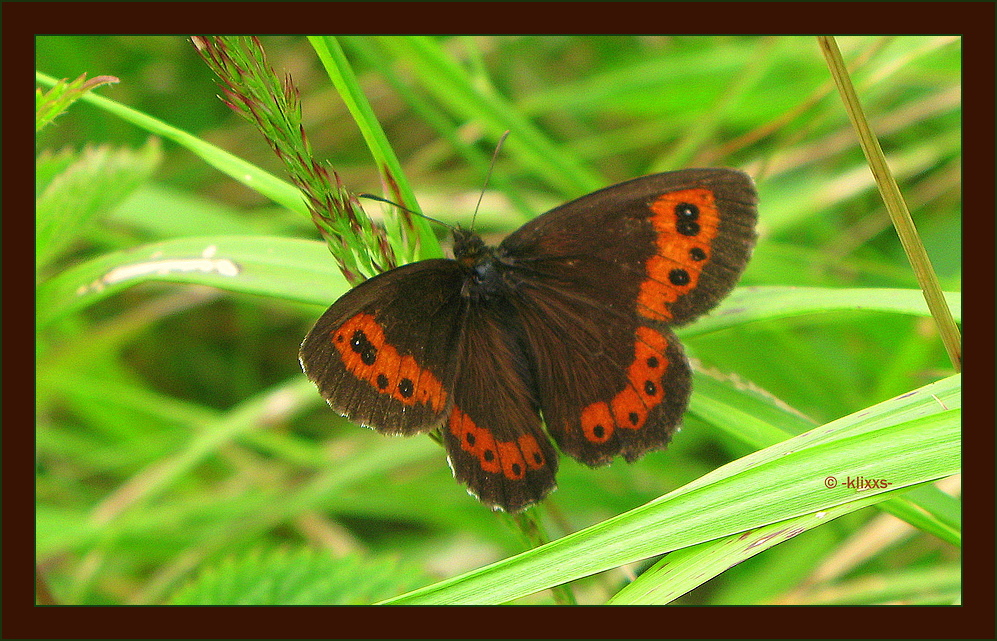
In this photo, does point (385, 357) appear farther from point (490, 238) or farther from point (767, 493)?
point (490, 238)

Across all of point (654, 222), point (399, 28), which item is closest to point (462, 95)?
point (399, 28)

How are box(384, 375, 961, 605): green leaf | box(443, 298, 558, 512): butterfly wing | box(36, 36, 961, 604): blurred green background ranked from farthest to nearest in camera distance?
box(36, 36, 961, 604): blurred green background < box(443, 298, 558, 512): butterfly wing < box(384, 375, 961, 605): green leaf

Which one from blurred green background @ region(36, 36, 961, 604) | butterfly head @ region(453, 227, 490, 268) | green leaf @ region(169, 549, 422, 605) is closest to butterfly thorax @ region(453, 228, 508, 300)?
butterfly head @ region(453, 227, 490, 268)

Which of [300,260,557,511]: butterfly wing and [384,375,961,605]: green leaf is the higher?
[300,260,557,511]: butterfly wing

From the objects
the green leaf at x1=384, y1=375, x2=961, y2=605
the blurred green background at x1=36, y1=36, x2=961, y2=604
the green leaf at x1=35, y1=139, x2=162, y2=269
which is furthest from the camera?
the blurred green background at x1=36, y1=36, x2=961, y2=604

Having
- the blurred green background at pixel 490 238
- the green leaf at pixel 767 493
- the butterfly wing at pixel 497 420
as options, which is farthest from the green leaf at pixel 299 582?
the green leaf at pixel 767 493

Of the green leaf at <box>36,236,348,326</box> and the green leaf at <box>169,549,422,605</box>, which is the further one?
the green leaf at <box>169,549,422,605</box>

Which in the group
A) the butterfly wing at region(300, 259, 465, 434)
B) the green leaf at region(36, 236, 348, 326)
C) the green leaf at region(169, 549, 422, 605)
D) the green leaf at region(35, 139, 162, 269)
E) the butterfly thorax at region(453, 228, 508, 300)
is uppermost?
the green leaf at region(35, 139, 162, 269)

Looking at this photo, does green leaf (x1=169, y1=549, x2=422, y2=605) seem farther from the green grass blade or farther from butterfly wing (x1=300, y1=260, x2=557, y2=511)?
the green grass blade

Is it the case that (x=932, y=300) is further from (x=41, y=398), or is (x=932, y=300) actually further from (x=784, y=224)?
(x=41, y=398)
